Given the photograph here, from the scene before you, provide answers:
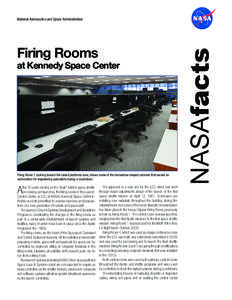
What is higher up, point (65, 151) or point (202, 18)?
point (202, 18)

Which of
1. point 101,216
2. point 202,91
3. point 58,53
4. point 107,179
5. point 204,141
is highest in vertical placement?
point 58,53

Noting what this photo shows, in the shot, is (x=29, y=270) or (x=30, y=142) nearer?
(x=29, y=270)

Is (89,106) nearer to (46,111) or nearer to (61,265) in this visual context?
(46,111)

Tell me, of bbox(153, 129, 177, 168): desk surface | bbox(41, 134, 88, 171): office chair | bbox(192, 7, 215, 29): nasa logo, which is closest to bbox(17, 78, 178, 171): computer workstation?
bbox(41, 134, 88, 171): office chair

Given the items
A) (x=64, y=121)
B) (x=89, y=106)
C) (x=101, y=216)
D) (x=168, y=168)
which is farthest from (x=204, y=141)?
(x=89, y=106)

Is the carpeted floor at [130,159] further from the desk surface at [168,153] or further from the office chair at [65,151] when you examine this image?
the office chair at [65,151]

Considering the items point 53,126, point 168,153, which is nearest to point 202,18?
point 168,153

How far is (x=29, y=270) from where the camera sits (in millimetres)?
829

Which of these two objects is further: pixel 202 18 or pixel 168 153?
pixel 168 153

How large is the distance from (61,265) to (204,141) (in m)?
1.25

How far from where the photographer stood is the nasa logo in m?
0.87

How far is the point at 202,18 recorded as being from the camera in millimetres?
874

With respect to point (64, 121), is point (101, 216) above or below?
below

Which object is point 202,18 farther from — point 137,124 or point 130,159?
point 137,124
